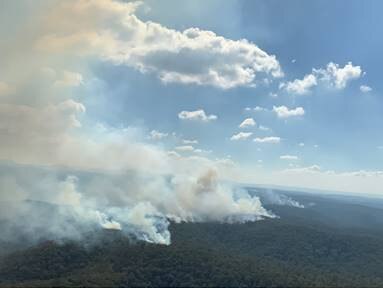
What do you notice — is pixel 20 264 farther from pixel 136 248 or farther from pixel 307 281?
pixel 307 281

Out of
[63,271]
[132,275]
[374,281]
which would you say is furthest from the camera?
[374,281]

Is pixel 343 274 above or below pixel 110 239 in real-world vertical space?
below

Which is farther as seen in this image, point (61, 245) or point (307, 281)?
point (61, 245)

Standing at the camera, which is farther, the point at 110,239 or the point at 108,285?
the point at 110,239

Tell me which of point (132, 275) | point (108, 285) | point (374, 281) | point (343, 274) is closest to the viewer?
point (108, 285)

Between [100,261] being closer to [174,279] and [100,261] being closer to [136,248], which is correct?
[136,248]

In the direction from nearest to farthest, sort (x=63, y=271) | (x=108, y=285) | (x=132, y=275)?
(x=108, y=285)
(x=132, y=275)
(x=63, y=271)

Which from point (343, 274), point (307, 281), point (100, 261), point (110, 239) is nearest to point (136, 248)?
point (100, 261)

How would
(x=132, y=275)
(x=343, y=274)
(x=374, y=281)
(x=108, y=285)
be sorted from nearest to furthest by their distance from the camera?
1. (x=108, y=285)
2. (x=132, y=275)
3. (x=374, y=281)
4. (x=343, y=274)

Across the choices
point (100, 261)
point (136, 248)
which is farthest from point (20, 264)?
point (136, 248)
